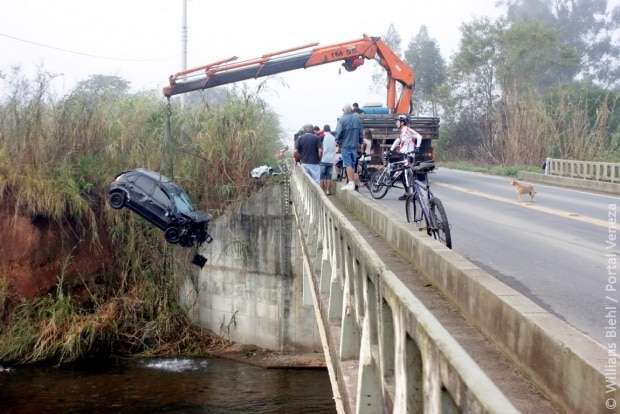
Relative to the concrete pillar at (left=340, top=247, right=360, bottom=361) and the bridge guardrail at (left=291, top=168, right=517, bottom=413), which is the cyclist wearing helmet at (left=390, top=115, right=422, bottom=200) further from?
the concrete pillar at (left=340, top=247, right=360, bottom=361)

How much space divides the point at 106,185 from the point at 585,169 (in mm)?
15101

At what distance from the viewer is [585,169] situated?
22.3 meters

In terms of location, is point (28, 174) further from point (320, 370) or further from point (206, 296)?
point (320, 370)

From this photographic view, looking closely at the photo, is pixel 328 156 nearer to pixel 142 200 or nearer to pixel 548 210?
pixel 142 200

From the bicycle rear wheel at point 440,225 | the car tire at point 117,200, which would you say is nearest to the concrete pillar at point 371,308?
the bicycle rear wheel at point 440,225

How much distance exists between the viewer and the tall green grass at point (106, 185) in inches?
722

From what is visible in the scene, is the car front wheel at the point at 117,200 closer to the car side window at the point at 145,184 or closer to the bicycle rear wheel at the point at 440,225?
the car side window at the point at 145,184

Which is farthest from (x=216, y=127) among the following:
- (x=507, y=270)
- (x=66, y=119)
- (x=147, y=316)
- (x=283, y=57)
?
(x=507, y=270)

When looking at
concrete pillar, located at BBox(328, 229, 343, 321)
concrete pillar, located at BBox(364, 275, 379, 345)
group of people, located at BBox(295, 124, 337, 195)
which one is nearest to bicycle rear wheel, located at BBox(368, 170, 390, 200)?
group of people, located at BBox(295, 124, 337, 195)

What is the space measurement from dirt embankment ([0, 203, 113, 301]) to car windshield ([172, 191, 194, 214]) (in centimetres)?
397

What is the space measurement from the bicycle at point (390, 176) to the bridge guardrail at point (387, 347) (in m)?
3.28

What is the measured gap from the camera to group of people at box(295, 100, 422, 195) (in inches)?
474

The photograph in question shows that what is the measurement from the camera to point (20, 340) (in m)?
17.8

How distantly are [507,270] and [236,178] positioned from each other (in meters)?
12.8
